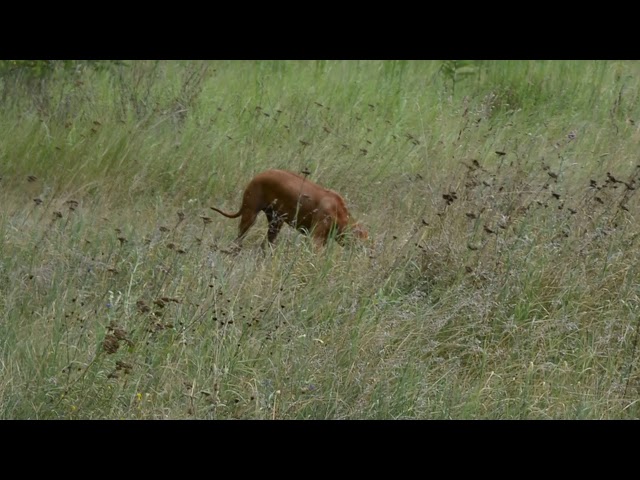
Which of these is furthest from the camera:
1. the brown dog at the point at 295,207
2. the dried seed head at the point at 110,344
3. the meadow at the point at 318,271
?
the brown dog at the point at 295,207

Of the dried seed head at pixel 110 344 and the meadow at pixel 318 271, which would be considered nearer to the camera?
the dried seed head at pixel 110 344

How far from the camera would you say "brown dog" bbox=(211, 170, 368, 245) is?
5.78 metres

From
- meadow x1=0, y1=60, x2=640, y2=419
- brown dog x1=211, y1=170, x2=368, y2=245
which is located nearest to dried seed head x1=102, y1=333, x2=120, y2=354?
meadow x1=0, y1=60, x2=640, y2=419

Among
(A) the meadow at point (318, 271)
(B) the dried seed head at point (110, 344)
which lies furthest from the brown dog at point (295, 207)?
(B) the dried seed head at point (110, 344)

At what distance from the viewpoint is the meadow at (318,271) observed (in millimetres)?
4027

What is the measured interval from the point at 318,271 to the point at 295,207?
1089mm

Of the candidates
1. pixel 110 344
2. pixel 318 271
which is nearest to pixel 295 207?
pixel 318 271

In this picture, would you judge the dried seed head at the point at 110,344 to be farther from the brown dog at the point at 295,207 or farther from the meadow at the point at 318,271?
the brown dog at the point at 295,207

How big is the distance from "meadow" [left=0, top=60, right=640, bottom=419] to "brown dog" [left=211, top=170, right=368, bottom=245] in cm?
19

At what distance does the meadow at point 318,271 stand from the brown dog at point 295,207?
0.19 metres

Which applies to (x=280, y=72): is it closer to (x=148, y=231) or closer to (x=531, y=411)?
(x=148, y=231)

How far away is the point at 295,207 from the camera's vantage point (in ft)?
19.7

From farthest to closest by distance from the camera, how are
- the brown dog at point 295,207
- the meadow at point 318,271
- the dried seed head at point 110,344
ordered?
1. the brown dog at point 295,207
2. the meadow at point 318,271
3. the dried seed head at point 110,344

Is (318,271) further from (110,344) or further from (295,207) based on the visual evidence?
(110,344)
